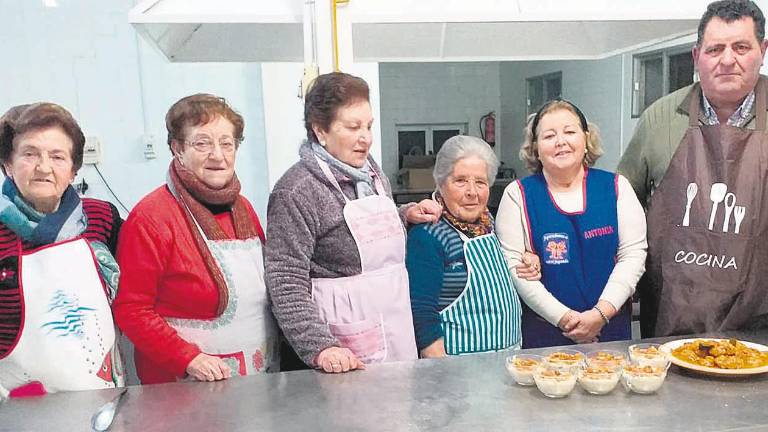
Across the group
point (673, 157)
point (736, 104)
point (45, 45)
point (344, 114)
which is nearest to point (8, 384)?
point (344, 114)

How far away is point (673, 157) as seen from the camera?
172cm

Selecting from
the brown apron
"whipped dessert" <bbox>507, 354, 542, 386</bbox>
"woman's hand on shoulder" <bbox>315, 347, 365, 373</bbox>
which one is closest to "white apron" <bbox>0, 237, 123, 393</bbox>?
"woman's hand on shoulder" <bbox>315, 347, 365, 373</bbox>

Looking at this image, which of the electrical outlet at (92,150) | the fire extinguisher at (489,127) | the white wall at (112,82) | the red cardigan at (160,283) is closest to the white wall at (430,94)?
the fire extinguisher at (489,127)

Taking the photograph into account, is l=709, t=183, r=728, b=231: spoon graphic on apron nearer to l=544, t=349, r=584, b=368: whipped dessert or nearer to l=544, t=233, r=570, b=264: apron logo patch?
l=544, t=233, r=570, b=264: apron logo patch

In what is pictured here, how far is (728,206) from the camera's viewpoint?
1.61m

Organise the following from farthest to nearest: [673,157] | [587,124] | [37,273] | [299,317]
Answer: [587,124], [673,157], [299,317], [37,273]

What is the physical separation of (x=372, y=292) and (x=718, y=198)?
940 millimetres

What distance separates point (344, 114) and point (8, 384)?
96 centimetres

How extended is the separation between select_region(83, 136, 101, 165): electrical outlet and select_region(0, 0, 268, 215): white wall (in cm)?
4

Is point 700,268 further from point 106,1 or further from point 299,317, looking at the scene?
point 106,1

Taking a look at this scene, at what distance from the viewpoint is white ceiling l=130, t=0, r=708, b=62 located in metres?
1.67

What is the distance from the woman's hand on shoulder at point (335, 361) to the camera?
1.45m

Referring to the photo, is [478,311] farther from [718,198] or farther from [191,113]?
[191,113]

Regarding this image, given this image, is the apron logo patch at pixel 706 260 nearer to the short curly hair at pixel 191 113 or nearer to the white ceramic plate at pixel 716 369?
the white ceramic plate at pixel 716 369
